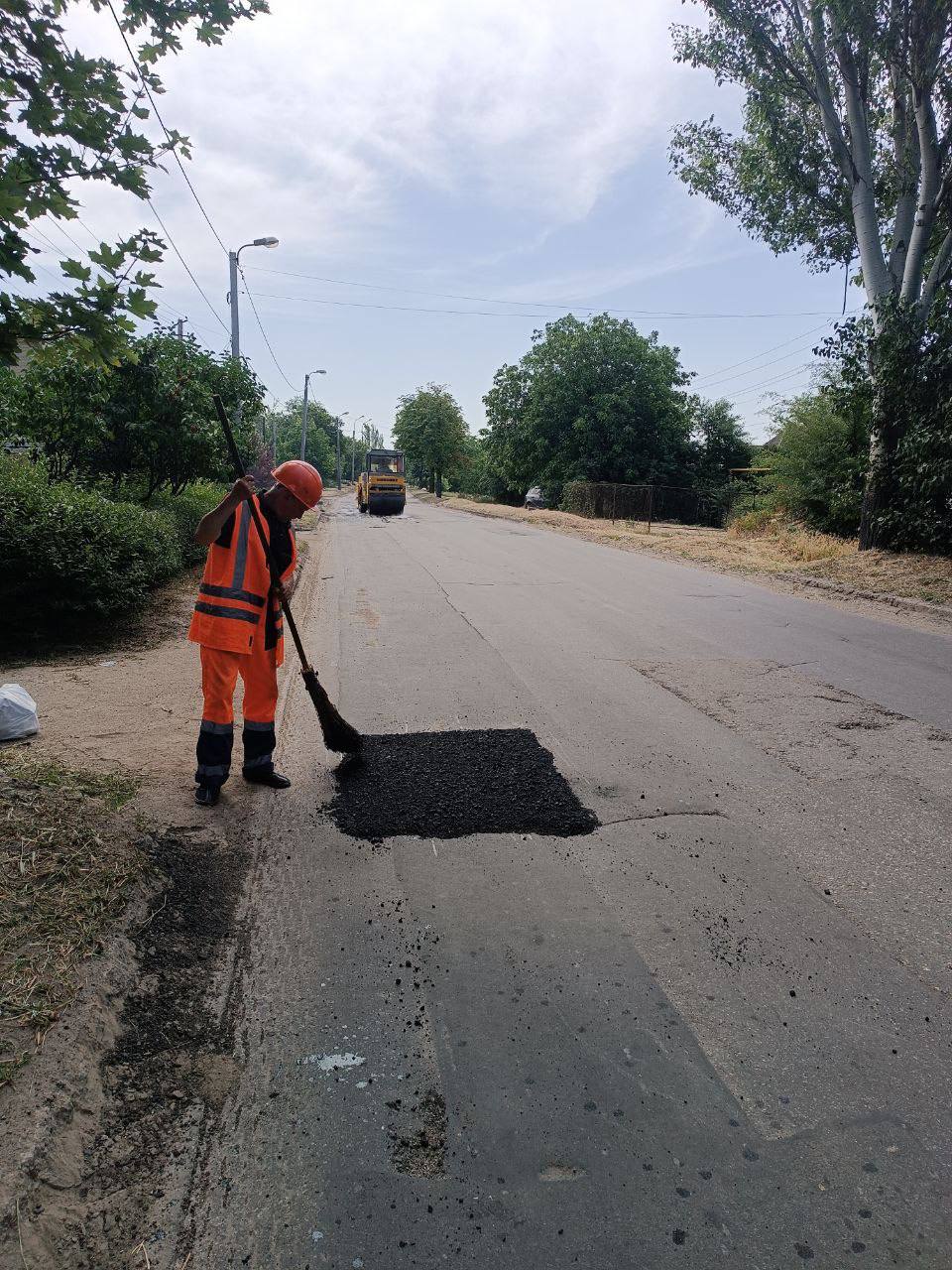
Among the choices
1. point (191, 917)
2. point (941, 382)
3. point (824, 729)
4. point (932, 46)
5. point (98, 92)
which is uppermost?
point (932, 46)

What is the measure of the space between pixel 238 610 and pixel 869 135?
14.8 meters

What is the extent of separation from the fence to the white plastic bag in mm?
26980

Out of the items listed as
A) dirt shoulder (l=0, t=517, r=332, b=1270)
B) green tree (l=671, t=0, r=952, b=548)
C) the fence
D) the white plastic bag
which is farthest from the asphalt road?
the fence

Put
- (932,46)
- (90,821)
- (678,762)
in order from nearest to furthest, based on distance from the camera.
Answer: (90,821) → (678,762) → (932,46)

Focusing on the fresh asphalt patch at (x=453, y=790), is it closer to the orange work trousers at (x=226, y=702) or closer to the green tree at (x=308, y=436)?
the orange work trousers at (x=226, y=702)

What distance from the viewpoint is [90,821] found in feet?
11.0

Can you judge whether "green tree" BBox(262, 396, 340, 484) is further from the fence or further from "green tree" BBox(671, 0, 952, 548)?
"green tree" BBox(671, 0, 952, 548)

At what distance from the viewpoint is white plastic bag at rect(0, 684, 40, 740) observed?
452cm

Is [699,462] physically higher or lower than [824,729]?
higher

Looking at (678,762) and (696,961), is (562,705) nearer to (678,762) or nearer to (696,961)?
(678,762)

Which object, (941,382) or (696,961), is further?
(941,382)

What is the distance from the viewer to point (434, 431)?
60750 mm

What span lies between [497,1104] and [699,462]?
39567 mm

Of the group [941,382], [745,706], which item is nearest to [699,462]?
[941,382]
